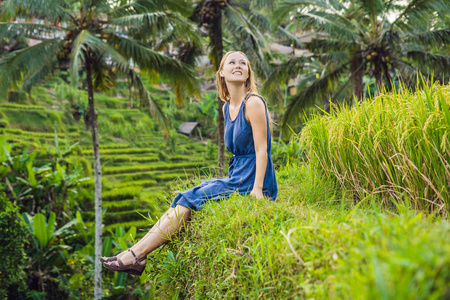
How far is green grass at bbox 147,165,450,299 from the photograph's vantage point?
932 millimetres

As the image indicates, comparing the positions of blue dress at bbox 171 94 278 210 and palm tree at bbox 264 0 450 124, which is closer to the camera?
blue dress at bbox 171 94 278 210

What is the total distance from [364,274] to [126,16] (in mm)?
8039

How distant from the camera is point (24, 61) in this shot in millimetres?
7660

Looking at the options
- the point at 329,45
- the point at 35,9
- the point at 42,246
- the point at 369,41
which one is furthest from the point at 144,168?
the point at 369,41

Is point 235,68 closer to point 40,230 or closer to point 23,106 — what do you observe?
point 40,230

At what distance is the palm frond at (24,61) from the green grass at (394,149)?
659cm

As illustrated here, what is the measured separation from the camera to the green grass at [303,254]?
932 mm

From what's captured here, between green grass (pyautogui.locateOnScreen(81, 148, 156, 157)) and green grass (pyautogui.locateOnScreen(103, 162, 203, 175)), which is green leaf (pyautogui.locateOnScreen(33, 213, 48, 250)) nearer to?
green grass (pyautogui.locateOnScreen(103, 162, 203, 175))

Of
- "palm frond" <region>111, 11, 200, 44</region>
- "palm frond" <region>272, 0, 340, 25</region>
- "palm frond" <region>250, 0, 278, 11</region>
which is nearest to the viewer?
"palm frond" <region>111, 11, 200, 44</region>

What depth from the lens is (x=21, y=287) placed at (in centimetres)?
883

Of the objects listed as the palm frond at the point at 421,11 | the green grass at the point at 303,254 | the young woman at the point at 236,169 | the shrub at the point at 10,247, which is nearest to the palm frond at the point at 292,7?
the palm frond at the point at 421,11

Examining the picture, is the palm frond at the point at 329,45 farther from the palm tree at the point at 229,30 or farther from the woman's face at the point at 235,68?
the woman's face at the point at 235,68

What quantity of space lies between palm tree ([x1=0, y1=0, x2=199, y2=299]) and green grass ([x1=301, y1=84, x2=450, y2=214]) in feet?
18.5

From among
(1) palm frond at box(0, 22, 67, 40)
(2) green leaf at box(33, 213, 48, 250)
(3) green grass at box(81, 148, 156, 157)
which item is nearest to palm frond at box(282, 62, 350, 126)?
(1) palm frond at box(0, 22, 67, 40)
